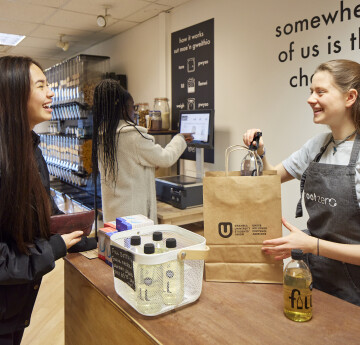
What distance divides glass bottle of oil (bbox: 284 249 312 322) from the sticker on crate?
46 centimetres

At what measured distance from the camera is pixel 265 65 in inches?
111

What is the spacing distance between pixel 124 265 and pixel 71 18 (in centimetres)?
366

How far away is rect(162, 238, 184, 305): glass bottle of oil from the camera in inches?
43.3

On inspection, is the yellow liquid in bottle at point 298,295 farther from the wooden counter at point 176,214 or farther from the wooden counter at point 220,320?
the wooden counter at point 176,214

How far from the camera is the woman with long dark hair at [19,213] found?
1148 millimetres

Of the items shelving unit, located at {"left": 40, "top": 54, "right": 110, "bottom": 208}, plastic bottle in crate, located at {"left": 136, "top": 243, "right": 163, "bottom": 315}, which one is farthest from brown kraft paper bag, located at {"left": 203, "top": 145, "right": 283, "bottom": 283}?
shelving unit, located at {"left": 40, "top": 54, "right": 110, "bottom": 208}

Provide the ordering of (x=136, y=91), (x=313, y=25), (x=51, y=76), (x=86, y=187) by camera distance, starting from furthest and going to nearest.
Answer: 1. (x=51, y=76)
2. (x=86, y=187)
3. (x=136, y=91)
4. (x=313, y=25)

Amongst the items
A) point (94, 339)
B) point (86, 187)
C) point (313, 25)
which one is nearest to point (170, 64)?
point (313, 25)

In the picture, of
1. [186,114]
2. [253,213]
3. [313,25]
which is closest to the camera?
[253,213]

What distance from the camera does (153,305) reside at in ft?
3.62

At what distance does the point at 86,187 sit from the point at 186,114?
99.9 inches

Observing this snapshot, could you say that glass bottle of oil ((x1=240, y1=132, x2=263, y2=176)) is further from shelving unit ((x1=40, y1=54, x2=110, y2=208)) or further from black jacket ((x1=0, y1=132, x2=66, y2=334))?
shelving unit ((x1=40, y1=54, x2=110, y2=208))

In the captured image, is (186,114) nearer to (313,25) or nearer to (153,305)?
(313,25)

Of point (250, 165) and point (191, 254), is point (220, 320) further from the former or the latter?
point (250, 165)
